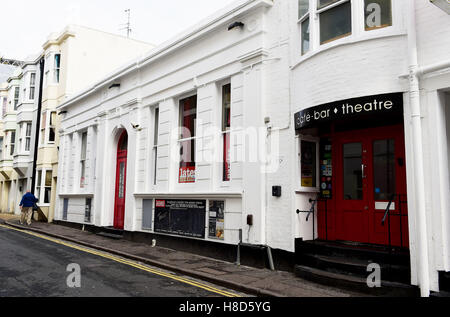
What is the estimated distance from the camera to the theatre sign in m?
6.68

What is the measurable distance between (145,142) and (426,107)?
31.7 ft

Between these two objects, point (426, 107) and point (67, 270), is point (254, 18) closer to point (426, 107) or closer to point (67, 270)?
point (426, 107)

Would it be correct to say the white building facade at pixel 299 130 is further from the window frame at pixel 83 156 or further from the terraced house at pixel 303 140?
the window frame at pixel 83 156

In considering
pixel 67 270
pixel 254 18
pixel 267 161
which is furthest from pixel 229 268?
pixel 254 18

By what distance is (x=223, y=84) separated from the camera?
35.6 feet

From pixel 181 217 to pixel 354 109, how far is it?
6.43 m

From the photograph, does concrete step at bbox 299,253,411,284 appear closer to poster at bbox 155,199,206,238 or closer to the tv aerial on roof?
poster at bbox 155,199,206,238

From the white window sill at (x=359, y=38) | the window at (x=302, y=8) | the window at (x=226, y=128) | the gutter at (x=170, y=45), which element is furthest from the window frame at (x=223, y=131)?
the white window sill at (x=359, y=38)

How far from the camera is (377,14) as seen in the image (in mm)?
7176

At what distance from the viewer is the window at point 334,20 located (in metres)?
7.59

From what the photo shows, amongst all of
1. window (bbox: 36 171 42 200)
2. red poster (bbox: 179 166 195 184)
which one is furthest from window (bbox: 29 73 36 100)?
red poster (bbox: 179 166 195 184)

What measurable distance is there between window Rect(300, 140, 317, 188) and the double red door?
1.57 ft

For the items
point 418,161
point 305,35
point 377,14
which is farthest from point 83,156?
point 418,161

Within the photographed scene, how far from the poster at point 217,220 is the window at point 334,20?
4921 mm
